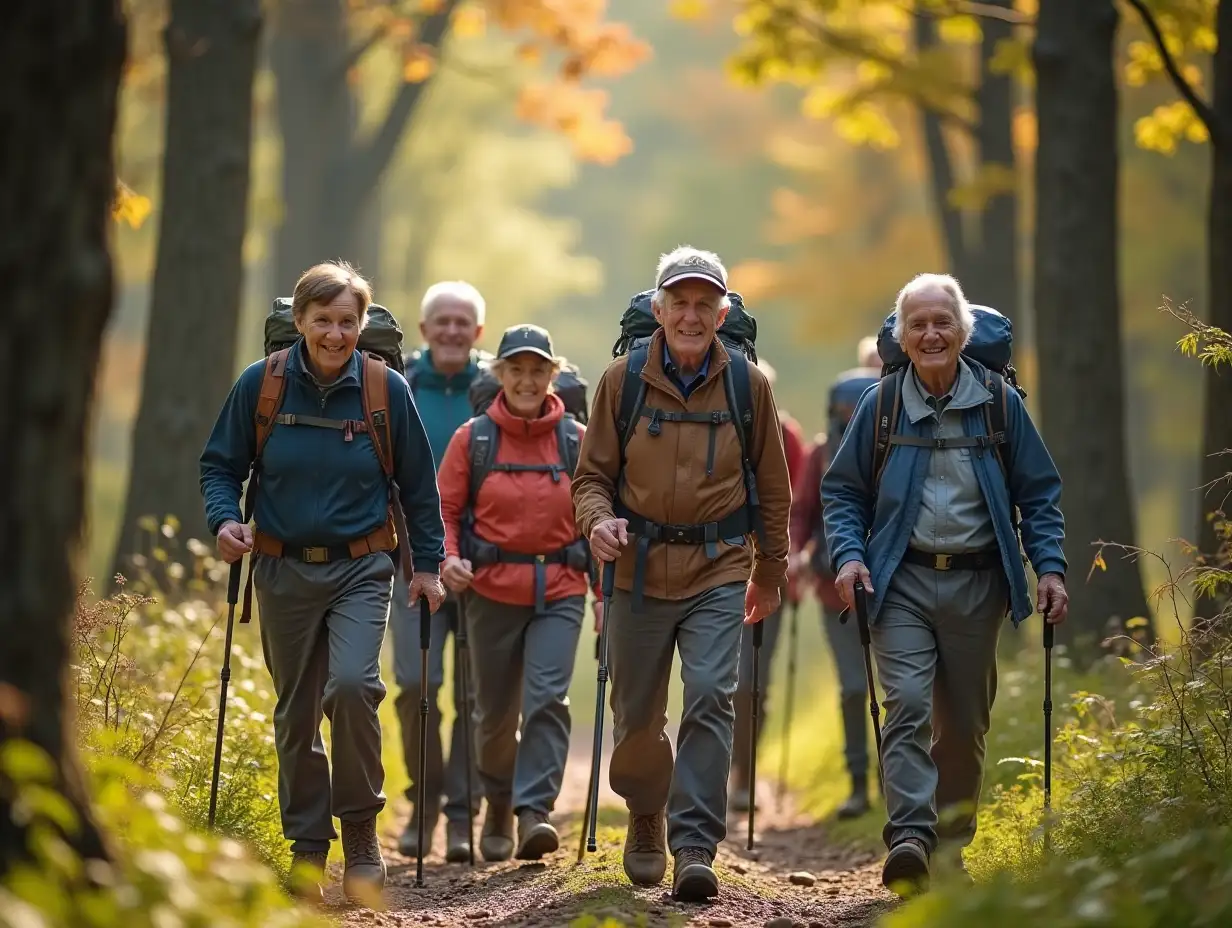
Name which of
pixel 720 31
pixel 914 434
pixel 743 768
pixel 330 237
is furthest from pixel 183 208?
pixel 720 31

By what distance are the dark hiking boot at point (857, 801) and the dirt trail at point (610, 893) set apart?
81 cm

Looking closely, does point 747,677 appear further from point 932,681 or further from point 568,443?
point 932,681

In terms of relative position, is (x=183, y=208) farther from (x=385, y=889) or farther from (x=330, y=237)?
(x=330, y=237)

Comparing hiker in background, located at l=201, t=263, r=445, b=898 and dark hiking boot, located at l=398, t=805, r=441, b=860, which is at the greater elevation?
hiker in background, located at l=201, t=263, r=445, b=898

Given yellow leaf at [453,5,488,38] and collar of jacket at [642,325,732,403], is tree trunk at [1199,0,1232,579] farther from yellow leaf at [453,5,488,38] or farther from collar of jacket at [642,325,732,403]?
yellow leaf at [453,5,488,38]

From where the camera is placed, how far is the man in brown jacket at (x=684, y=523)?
7.09 meters

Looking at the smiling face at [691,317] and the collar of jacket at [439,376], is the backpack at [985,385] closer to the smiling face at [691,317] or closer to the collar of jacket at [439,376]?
the smiling face at [691,317]

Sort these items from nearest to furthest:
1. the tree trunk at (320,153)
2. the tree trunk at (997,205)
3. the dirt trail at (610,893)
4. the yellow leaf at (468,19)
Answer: the dirt trail at (610,893), the tree trunk at (997,205), the yellow leaf at (468,19), the tree trunk at (320,153)

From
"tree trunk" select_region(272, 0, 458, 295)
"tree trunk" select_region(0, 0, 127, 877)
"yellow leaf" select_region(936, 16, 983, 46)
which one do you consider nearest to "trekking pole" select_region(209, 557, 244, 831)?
"tree trunk" select_region(0, 0, 127, 877)

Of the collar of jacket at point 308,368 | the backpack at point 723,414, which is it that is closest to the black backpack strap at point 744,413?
the backpack at point 723,414

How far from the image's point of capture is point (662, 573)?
713 centimetres

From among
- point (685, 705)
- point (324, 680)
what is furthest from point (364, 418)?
point (685, 705)

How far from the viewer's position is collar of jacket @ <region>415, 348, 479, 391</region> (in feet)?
32.2

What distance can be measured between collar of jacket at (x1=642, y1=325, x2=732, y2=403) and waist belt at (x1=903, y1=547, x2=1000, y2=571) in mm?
1073
